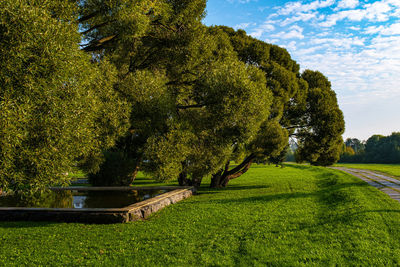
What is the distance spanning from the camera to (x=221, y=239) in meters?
8.73

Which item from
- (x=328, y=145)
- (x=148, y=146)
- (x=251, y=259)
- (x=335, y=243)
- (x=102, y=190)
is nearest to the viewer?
(x=251, y=259)

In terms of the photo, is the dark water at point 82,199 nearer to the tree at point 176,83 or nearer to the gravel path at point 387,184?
the tree at point 176,83

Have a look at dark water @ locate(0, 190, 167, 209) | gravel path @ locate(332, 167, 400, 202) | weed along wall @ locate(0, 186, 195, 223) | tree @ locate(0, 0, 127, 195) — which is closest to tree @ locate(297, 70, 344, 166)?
gravel path @ locate(332, 167, 400, 202)

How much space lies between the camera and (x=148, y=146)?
14.2 metres

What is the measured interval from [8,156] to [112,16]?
7.87 m

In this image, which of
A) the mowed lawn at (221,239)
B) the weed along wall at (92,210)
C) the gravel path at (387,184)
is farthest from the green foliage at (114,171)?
the gravel path at (387,184)

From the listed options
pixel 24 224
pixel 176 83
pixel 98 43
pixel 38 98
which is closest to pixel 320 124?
pixel 176 83

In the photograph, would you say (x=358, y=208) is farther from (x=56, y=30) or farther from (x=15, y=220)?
(x=15, y=220)

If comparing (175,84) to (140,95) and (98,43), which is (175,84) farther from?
(98,43)

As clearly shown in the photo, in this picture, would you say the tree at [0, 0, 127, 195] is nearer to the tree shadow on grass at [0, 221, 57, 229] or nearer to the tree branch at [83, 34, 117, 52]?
the tree shadow on grass at [0, 221, 57, 229]

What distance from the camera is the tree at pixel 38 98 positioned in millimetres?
7281

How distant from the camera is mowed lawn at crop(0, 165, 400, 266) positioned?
7.09m

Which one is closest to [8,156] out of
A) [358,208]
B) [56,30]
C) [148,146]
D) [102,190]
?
[56,30]

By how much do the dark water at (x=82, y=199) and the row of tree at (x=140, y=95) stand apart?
2046 millimetres
